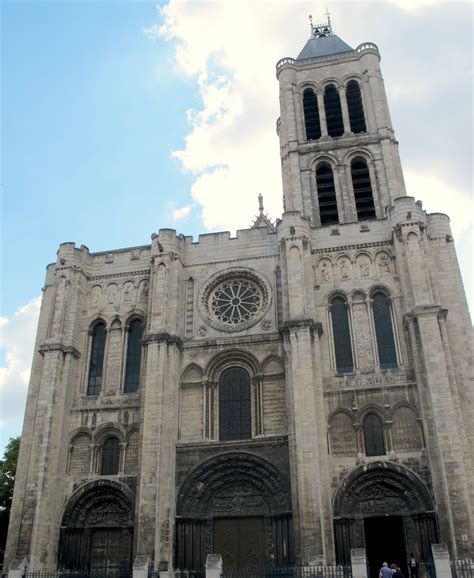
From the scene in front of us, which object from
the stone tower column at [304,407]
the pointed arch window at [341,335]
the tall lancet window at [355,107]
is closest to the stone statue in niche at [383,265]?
the pointed arch window at [341,335]

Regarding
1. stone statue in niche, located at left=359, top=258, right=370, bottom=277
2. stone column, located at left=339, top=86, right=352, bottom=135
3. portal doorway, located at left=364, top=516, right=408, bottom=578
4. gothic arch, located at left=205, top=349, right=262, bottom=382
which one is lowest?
portal doorway, located at left=364, top=516, right=408, bottom=578

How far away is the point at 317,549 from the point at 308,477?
88.5 inches

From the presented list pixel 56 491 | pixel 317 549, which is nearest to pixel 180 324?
pixel 56 491

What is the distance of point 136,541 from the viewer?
2000 centimetres

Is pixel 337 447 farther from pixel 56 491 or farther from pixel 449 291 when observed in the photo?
pixel 56 491

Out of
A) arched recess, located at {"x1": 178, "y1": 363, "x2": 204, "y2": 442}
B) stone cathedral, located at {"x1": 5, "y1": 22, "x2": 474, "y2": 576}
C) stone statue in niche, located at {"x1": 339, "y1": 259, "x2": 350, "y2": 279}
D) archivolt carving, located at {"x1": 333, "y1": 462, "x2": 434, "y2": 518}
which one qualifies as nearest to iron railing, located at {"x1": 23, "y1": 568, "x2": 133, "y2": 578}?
stone cathedral, located at {"x1": 5, "y1": 22, "x2": 474, "y2": 576}

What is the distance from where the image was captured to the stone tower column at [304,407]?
18.9m

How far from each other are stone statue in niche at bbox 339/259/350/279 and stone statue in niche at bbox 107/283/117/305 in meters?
10.4

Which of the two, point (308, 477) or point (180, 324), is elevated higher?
point (180, 324)

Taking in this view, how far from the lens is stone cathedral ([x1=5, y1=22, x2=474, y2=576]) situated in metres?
19.9

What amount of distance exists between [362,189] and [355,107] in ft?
19.3

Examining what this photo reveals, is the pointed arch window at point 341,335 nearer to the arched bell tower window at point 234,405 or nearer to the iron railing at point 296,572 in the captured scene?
the arched bell tower window at point 234,405

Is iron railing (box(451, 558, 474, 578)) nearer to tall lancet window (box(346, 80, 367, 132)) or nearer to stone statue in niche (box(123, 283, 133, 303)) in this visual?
stone statue in niche (box(123, 283, 133, 303))

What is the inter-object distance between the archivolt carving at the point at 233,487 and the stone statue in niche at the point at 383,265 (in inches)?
369
